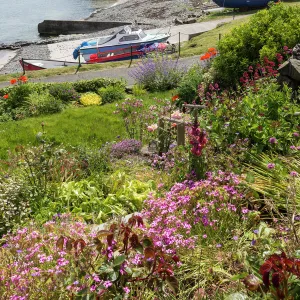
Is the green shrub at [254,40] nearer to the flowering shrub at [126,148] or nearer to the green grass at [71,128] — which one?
the green grass at [71,128]

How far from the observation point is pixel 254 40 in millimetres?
9766

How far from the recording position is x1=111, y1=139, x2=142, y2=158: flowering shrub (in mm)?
6922

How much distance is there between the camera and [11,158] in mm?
6738

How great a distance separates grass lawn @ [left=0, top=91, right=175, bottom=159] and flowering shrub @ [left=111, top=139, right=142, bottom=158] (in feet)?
3.53

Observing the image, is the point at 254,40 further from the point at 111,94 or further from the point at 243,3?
the point at 243,3

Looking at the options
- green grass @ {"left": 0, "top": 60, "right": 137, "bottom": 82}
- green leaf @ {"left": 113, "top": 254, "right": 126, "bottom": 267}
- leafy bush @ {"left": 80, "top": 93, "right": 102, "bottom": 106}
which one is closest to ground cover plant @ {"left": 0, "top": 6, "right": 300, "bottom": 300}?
green leaf @ {"left": 113, "top": 254, "right": 126, "bottom": 267}

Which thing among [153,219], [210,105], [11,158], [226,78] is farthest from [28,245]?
[226,78]

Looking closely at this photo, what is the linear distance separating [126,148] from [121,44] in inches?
707

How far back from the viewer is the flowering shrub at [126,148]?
6.92m

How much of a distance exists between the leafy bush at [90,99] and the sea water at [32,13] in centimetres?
2920

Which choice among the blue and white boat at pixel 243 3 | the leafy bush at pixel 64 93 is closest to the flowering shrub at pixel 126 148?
the leafy bush at pixel 64 93

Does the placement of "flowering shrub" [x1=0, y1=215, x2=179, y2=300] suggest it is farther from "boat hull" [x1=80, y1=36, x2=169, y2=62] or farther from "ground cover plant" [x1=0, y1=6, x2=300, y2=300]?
"boat hull" [x1=80, y1=36, x2=169, y2=62]

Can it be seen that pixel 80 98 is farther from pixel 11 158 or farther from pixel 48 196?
pixel 48 196

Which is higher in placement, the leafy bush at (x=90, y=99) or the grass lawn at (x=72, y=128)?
the grass lawn at (x=72, y=128)
